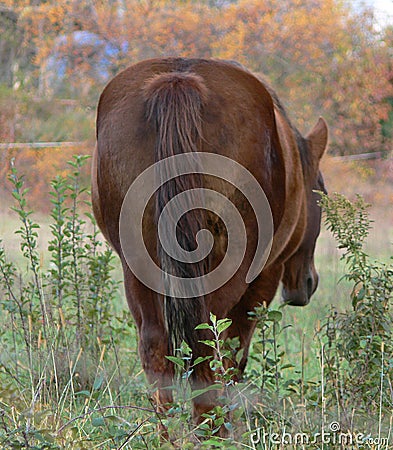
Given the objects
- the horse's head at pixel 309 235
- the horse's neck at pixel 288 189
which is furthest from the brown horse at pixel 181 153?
the horse's head at pixel 309 235

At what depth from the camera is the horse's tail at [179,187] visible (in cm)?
264

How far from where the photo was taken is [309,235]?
15.0ft

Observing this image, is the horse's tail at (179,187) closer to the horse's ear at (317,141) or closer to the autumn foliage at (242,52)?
the horse's ear at (317,141)

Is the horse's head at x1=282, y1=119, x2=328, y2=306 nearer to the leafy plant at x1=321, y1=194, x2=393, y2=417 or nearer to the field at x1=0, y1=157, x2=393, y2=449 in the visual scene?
the field at x1=0, y1=157, x2=393, y2=449

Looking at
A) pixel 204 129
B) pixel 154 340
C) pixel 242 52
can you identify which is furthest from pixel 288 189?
pixel 242 52

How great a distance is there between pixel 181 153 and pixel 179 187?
0.45 feet

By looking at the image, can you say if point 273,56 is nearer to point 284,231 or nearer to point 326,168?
point 326,168

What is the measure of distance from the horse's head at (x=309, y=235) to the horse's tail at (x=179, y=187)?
166cm

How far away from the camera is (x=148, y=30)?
42.9 ft

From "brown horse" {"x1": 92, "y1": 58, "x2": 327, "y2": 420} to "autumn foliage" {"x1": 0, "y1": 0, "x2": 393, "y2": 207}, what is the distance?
990 centimetres

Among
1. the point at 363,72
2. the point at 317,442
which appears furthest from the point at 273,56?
the point at 317,442

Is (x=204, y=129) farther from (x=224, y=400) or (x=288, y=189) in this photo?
(x=224, y=400)

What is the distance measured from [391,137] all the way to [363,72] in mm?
1819

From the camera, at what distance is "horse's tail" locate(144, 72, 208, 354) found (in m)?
2.64
